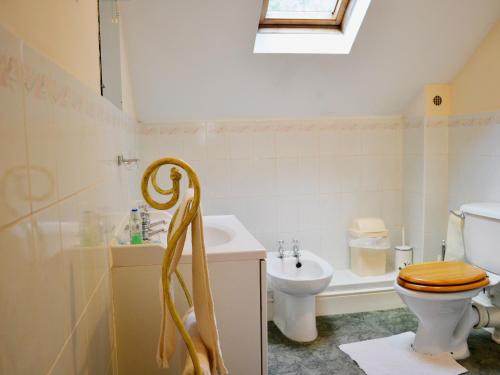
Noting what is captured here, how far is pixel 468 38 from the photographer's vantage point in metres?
2.71

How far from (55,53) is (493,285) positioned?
248 centimetres

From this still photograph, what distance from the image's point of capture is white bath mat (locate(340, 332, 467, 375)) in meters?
2.25

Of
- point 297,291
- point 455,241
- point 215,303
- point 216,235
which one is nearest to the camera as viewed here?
point 215,303

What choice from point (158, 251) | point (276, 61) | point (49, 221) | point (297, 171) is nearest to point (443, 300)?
point (297, 171)

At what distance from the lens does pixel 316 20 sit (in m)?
2.74

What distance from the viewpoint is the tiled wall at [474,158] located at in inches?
105

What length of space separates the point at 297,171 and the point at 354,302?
3.31ft

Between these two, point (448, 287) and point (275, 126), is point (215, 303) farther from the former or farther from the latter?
point (275, 126)

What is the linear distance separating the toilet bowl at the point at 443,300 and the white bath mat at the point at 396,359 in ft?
0.21

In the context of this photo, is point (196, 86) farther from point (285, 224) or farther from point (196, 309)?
point (196, 309)

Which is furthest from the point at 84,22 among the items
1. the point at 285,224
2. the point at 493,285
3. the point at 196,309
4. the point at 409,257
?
the point at 409,257

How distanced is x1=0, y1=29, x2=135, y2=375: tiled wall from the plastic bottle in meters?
0.24

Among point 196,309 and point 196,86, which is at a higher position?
point 196,86

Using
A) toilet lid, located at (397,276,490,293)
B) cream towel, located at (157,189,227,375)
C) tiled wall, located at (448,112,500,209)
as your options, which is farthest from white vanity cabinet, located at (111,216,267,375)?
tiled wall, located at (448,112,500,209)
